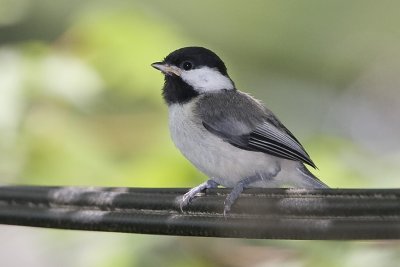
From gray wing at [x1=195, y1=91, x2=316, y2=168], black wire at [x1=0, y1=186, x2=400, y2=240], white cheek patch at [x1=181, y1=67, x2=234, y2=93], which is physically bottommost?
black wire at [x1=0, y1=186, x2=400, y2=240]

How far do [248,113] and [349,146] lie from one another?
464mm

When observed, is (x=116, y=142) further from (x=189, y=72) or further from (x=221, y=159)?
(x=221, y=159)

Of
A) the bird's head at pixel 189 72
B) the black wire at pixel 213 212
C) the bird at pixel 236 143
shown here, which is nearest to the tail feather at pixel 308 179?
the bird at pixel 236 143

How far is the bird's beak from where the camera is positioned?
3945 mm

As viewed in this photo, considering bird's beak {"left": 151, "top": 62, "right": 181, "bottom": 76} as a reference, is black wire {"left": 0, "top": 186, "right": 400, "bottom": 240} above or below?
below

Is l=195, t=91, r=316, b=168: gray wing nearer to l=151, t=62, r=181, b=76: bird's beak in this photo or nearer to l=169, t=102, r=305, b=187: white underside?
l=169, t=102, r=305, b=187: white underside

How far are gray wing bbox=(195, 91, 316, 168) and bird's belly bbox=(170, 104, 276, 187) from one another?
34mm

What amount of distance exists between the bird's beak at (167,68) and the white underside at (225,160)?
37cm

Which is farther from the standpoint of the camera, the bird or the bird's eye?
the bird's eye

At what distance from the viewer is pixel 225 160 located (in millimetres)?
3551

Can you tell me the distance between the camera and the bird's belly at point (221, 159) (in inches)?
139

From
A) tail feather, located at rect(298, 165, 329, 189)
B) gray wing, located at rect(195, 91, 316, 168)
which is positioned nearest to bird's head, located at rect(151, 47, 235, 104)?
gray wing, located at rect(195, 91, 316, 168)

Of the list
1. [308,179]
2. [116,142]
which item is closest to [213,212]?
[308,179]

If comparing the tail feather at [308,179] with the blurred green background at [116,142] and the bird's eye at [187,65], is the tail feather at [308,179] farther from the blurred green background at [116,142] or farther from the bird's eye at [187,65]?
the bird's eye at [187,65]
